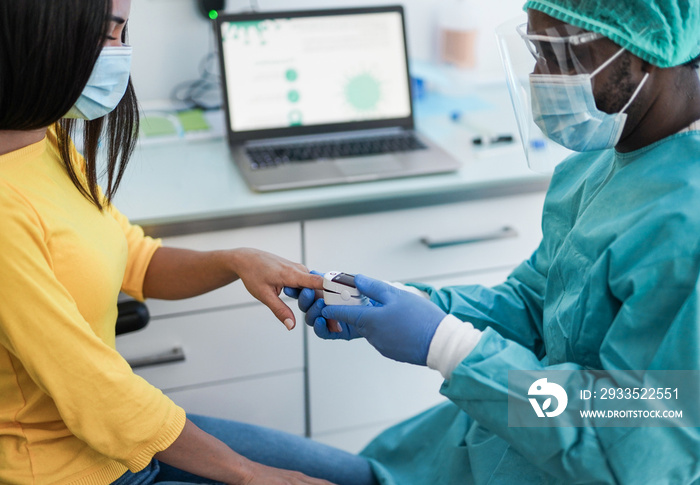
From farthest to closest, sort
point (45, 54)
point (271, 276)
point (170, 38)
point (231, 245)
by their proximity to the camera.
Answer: point (170, 38) → point (231, 245) → point (271, 276) → point (45, 54)

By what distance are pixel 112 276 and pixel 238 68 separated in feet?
2.73

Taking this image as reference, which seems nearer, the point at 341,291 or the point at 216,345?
the point at 341,291

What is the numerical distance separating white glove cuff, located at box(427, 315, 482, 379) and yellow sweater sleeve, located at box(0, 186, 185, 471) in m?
0.36

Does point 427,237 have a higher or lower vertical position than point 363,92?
lower

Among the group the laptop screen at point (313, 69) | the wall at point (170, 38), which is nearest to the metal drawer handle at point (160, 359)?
the laptop screen at point (313, 69)

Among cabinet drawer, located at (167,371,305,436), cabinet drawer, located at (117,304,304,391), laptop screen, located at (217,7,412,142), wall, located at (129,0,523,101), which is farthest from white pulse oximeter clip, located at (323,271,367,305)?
wall, located at (129,0,523,101)

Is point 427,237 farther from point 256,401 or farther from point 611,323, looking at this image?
point 611,323

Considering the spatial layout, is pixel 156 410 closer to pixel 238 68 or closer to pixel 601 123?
pixel 601 123

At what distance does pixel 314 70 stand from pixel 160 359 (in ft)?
2.52

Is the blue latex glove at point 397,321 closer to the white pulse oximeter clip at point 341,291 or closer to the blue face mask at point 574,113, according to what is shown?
the white pulse oximeter clip at point 341,291

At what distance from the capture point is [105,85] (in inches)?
37.7

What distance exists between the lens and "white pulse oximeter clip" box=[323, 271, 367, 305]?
104 cm

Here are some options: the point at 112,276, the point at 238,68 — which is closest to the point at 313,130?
the point at 238,68

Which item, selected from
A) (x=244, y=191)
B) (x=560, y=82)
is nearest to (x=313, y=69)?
(x=244, y=191)
